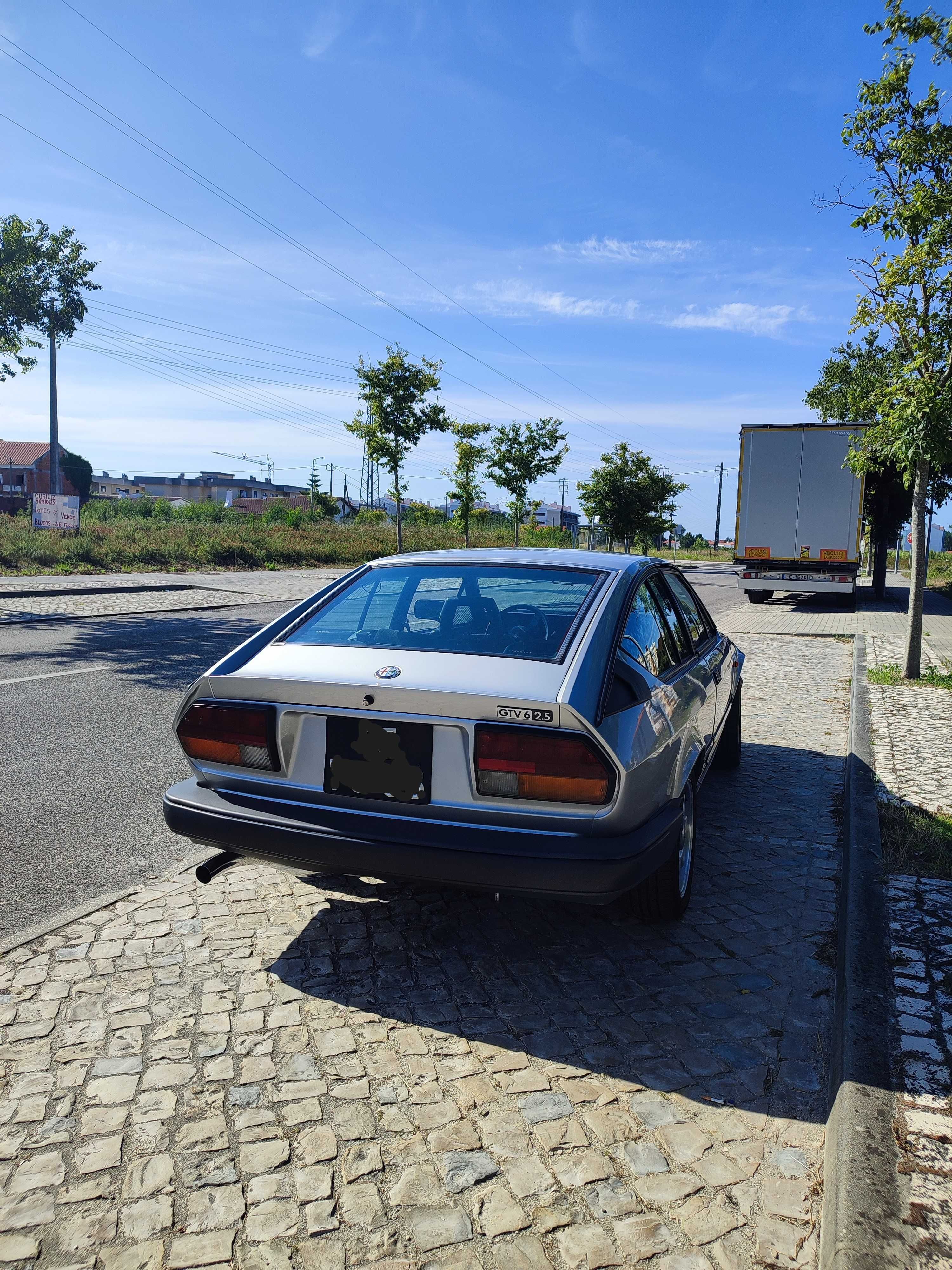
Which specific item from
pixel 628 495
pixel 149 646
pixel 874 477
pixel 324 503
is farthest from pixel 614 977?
pixel 324 503

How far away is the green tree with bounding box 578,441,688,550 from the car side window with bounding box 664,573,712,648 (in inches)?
1608

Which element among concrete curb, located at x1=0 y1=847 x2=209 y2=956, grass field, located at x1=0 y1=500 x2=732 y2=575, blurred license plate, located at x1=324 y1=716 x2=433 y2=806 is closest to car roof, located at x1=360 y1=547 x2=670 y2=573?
blurred license plate, located at x1=324 y1=716 x2=433 y2=806

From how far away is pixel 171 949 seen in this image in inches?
128

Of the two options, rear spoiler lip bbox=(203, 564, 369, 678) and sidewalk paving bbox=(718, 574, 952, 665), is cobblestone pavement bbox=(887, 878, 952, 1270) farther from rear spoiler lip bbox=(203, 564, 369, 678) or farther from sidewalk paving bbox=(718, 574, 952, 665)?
sidewalk paving bbox=(718, 574, 952, 665)

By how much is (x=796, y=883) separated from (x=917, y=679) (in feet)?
20.9

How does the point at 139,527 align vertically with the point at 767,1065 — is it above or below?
above

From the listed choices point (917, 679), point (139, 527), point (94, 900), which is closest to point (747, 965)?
point (94, 900)

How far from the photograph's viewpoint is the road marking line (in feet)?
26.8

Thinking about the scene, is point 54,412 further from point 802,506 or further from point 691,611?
point 691,611

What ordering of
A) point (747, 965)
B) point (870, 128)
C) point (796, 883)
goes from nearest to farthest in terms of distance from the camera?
point (747, 965) → point (796, 883) → point (870, 128)

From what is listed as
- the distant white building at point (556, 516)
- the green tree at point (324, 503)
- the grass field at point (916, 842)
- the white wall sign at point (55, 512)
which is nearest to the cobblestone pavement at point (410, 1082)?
the grass field at point (916, 842)

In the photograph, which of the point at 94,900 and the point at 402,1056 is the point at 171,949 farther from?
the point at 402,1056

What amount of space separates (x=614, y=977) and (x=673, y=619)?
5.69 ft

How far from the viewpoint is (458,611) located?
3.54 meters
